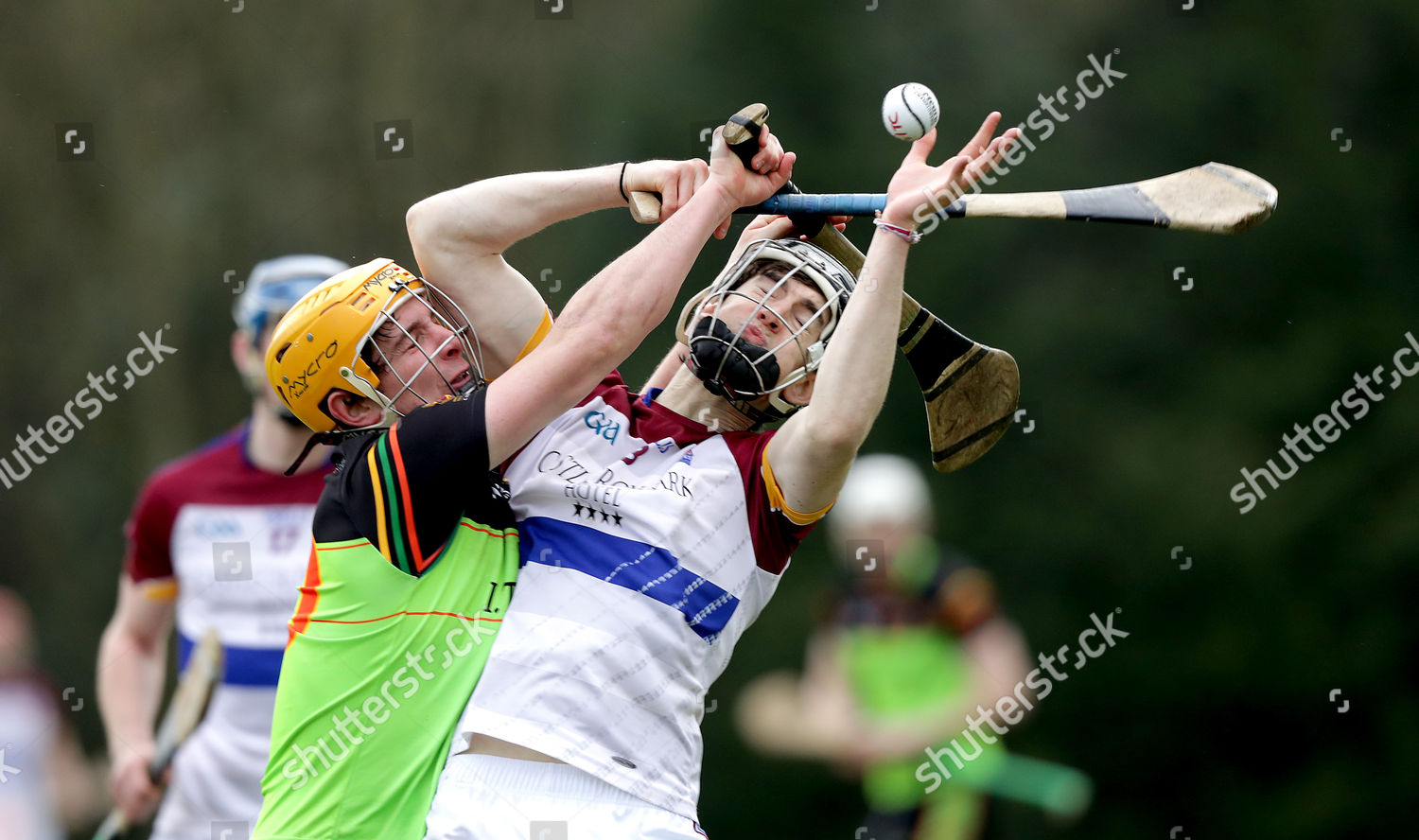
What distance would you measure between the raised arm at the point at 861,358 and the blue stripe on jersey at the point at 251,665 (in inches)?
114

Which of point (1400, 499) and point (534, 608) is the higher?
point (534, 608)

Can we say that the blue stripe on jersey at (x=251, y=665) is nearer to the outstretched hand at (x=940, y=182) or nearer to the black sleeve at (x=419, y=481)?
the black sleeve at (x=419, y=481)

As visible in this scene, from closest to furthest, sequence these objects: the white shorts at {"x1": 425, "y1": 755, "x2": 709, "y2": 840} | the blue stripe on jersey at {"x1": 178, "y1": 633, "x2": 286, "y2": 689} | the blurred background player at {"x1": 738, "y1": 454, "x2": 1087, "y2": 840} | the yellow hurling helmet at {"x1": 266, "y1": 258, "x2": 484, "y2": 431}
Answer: the white shorts at {"x1": 425, "y1": 755, "x2": 709, "y2": 840}, the yellow hurling helmet at {"x1": 266, "y1": 258, "x2": 484, "y2": 431}, the blue stripe on jersey at {"x1": 178, "y1": 633, "x2": 286, "y2": 689}, the blurred background player at {"x1": 738, "y1": 454, "x2": 1087, "y2": 840}

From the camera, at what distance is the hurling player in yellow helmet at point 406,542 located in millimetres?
3074

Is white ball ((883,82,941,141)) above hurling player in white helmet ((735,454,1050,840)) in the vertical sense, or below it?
above

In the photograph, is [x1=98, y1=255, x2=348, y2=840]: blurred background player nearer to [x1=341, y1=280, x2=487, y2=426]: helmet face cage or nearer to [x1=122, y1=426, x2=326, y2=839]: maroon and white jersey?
[x1=122, y1=426, x2=326, y2=839]: maroon and white jersey

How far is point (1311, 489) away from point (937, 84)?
3655 millimetres

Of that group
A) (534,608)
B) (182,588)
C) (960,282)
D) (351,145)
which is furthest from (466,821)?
(351,145)

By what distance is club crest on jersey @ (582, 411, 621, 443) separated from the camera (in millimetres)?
3379

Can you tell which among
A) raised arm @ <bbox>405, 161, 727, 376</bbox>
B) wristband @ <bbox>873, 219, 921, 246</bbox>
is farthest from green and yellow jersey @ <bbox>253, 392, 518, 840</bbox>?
wristband @ <bbox>873, 219, 921, 246</bbox>

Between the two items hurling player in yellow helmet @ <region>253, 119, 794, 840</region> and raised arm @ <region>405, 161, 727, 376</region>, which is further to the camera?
raised arm @ <region>405, 161, 727, 376</region>

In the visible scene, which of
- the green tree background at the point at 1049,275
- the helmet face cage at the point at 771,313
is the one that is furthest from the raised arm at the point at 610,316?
the green tree background at the point at 1049,275

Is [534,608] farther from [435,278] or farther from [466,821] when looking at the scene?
[435,278]

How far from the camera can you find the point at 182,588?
18.8ft
